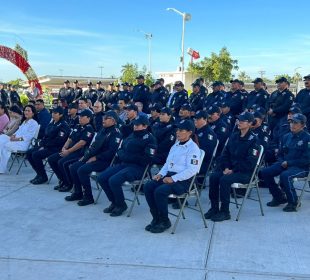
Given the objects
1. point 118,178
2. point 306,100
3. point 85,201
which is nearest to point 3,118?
point 85,201

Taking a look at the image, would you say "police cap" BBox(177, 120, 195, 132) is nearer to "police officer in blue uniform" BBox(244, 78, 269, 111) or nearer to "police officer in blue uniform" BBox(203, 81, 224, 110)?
"police officer in blue uniform" BBox(244, 78, 269, 111)

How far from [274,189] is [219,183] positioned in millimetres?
1144

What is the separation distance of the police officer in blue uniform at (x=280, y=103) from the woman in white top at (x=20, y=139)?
16.7 ft

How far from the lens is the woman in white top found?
8609mm

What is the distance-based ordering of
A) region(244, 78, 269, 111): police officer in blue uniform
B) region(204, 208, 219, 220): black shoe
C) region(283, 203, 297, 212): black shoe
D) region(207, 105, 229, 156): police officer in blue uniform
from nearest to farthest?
region(204, 208, 219, 220): black shoe → region(283, 203, 297, 212): black shoe → region(207, 105, 229, 156): police officer in blue uniform → region(244, 78, 269, 111): police officer in blue uniform

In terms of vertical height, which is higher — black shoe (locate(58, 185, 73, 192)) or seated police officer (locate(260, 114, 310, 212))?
seated police officer (locate(260, 114, 310, 212))

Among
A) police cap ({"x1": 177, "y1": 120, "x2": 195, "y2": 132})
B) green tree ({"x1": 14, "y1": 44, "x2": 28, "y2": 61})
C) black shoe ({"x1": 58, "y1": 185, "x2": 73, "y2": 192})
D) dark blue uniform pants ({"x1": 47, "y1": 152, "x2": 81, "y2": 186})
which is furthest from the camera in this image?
green tree ({"x1": 14, "y1": 44, "x2": 28, "y2": 61})

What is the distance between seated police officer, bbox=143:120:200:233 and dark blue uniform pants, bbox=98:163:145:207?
53cm

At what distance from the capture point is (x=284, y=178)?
5980 mm

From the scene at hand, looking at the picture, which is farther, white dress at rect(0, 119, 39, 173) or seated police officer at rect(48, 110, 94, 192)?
white dress at rect(0, 119, 39, 173)

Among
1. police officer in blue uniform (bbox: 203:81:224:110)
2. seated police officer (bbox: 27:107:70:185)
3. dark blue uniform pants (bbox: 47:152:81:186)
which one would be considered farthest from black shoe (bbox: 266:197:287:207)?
police officer in blue uniform (bbox: 203:81:224:110)

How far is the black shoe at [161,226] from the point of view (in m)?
5.21

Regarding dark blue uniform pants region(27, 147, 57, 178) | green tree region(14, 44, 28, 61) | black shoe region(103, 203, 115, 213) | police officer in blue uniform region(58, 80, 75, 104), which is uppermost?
green tree region(14, 44, 28, 61)

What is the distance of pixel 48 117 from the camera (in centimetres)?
959
